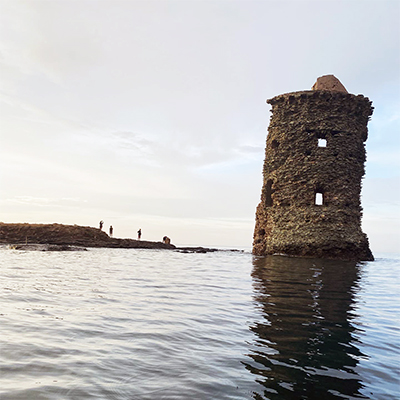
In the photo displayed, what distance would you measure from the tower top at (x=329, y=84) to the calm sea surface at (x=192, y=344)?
20.3 meters

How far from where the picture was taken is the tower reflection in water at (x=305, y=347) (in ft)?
10.2

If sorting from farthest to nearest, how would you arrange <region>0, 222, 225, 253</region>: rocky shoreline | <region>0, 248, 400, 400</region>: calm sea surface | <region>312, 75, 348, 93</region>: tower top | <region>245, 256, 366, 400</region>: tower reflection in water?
<region>0, 222, 225, 253</region>: rocky shoreline, <region>312, 75, 348, 93</region>: tower top, <region>245, 256, 366, 400</region>: tower reflection in water, <region>0, 248, 400, 400</region>: calm sea surface

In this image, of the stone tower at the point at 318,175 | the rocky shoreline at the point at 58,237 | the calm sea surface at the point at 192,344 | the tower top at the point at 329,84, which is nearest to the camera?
the calm sea surface at the point at 192,344

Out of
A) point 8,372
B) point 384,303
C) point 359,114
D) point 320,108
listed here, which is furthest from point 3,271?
point 359,114

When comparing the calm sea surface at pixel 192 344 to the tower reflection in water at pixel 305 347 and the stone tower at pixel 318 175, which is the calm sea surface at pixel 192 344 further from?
the stone tower at pixel 318 175

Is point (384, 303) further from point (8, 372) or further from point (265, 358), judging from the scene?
point (8, 372)

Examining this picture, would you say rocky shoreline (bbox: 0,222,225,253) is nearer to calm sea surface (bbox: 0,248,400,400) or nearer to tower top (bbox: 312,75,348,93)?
tower top (bbox: 312,75,348,93)

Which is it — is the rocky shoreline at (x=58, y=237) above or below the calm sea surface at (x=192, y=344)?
above

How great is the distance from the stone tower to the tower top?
113cm

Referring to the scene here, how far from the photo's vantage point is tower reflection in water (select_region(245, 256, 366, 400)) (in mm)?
3123

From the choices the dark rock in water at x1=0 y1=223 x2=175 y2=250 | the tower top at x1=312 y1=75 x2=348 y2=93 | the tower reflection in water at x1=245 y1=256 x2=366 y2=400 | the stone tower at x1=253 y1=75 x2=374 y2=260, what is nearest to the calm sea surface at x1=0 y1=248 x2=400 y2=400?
the tower reflection in water at x1=245 y1=256 x2=366 y2=400

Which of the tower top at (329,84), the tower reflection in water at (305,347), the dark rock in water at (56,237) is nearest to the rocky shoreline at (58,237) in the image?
the dark rock in water at (56,237)

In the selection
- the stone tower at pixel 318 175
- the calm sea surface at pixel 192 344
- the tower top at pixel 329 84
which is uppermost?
the tower top at pixel 329 84

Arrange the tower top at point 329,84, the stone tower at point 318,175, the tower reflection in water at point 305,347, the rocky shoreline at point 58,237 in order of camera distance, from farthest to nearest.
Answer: the rocky shoreline at point 58,237
the tower top at point 329,84
the stone tower at point 318,175
the tower reflection in water at point 305,347
